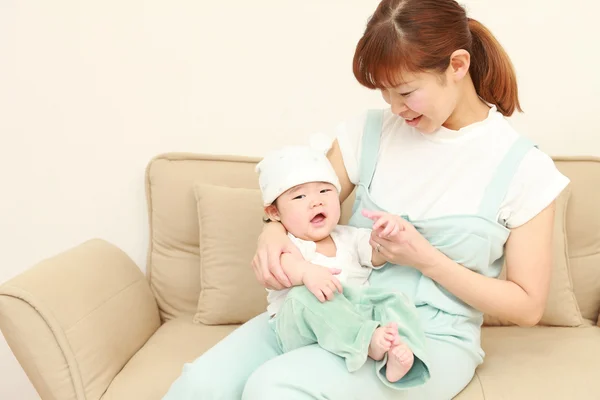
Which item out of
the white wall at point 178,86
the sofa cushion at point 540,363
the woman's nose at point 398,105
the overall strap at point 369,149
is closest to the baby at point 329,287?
the overall strap at point 369,149

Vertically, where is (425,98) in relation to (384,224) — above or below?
above

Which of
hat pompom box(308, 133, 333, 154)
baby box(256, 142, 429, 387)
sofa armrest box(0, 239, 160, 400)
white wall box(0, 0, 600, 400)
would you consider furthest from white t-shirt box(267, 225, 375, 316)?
white wall box(0, 0, 600, 400)

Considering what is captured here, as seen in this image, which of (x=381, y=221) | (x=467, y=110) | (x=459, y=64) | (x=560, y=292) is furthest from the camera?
(x=560, y=292)

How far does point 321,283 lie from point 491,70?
66cm

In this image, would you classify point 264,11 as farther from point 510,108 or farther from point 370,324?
point 370,324

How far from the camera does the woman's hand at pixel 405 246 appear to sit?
1335mm

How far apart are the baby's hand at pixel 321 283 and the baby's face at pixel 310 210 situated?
159 millimetres

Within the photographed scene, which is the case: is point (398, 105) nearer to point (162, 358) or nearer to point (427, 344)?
point (427, 344)

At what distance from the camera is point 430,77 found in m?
1.38

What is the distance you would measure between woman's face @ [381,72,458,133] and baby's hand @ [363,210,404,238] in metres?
0.26

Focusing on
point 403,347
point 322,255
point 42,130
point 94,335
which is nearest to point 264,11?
point 42,130

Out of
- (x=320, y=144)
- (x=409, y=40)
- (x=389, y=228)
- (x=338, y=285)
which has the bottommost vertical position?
(x=338, y=285)

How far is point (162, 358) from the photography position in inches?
66.1

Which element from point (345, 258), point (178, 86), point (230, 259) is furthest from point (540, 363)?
point (178, 86)
